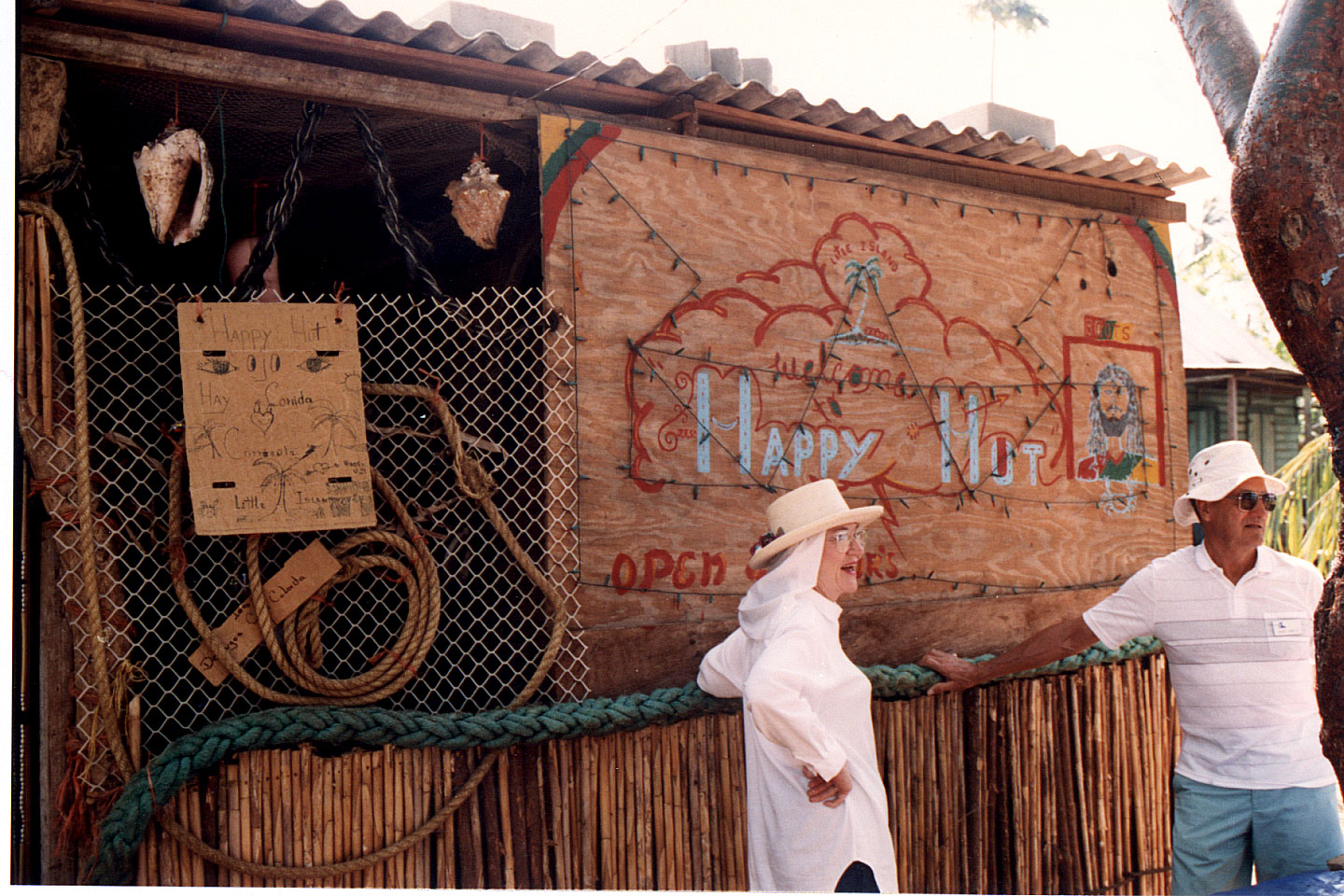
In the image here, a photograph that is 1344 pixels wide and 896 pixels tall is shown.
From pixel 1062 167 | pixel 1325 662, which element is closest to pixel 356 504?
pixel 1325 662

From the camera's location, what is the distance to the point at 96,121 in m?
4.31

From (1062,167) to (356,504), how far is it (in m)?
4.03

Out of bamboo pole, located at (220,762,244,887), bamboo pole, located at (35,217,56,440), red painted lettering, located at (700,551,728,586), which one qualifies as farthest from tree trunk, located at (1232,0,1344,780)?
bamboo pole, located at (35,217,56,440)

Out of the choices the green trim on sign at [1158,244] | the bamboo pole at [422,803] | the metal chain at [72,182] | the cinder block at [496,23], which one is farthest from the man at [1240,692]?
the metal chain at [72,182]

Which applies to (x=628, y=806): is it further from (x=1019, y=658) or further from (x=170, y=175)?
(x=170, y=175)

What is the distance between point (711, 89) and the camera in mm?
4434

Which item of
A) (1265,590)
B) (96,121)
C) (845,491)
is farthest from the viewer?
(845,491)

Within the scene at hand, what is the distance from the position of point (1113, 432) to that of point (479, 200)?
11.9ft

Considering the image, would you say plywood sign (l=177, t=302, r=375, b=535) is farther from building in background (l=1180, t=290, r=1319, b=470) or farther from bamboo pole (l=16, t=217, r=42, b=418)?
building in background (l=1180, t=290, r=1319, b=470)

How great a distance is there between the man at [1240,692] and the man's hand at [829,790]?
1.54 metres

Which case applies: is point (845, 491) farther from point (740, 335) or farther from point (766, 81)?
point (766, 81)

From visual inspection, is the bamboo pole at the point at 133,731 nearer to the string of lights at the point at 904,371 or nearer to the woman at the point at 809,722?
the string of lights at the point at 904,371

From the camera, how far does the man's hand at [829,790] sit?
2.99 m

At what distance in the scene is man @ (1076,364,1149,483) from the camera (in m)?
5.50
